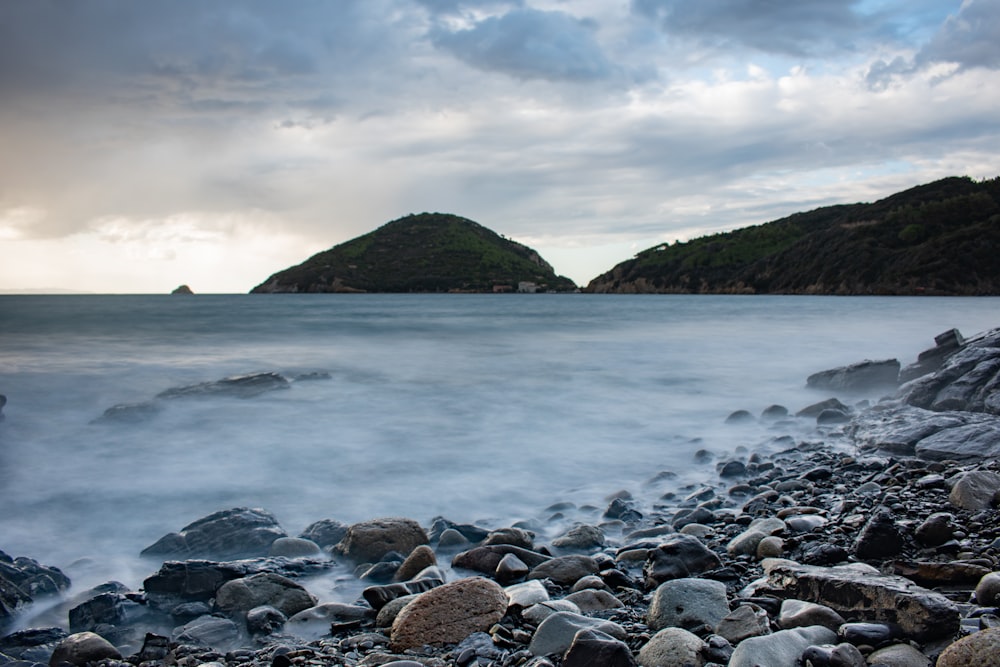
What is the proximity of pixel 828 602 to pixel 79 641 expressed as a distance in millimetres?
4005

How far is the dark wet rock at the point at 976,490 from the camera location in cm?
492

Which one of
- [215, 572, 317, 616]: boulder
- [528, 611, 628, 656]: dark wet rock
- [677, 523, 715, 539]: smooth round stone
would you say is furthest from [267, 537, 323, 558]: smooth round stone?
[677, 523, 715, 539]: smooth round stone

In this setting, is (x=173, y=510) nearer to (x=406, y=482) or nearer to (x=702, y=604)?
(x=406, y=482)

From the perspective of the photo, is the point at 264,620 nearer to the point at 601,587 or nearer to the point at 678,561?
the point at 601,587

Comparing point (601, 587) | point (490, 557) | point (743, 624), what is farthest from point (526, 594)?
point (743, 624)

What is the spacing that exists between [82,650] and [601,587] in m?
2.93

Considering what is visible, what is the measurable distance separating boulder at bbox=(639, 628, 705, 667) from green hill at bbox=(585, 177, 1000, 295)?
71.3m

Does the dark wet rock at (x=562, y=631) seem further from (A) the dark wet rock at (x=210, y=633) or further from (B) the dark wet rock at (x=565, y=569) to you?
(A) the dark wet rock at (x=210, y=633)

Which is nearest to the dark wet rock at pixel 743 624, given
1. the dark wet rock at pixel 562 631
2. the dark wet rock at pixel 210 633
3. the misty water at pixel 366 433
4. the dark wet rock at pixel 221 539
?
the dark wet rock at pixel 562 631

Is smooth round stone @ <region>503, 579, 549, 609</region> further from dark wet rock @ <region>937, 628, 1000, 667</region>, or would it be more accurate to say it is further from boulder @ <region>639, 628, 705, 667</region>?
dark wet rock @ <region>937, 628, 1000, 667</region>

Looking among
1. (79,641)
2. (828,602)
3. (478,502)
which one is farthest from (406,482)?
(828,602)

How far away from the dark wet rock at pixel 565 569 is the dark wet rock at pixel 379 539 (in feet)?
3.94

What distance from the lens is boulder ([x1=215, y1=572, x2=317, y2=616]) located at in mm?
4207

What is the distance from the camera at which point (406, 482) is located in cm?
769
